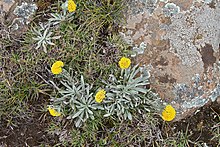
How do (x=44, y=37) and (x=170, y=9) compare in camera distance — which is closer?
(x=170, y=9)

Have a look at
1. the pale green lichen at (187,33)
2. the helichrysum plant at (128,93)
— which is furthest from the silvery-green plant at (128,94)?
the pale green lichen at (187,33)

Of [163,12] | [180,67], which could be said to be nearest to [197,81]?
[180,67]

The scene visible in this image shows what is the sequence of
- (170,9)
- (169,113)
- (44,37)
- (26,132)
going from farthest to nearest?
(26,132)
(44,37)
(170,9)
(169,113)

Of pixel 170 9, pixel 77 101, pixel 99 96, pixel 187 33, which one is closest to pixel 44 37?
pixel 77 101

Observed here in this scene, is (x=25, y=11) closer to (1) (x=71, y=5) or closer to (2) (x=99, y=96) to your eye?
(1) (x=71, y=5)

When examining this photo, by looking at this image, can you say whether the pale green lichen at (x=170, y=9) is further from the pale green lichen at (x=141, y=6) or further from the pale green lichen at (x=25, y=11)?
the pale green lichen at (x=25, y=11)

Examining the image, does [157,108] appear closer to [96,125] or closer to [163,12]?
[96,125]

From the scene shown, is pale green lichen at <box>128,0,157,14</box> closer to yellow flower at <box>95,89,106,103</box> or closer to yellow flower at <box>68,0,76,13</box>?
yellow flower at <box>68,0,76,13</box>
